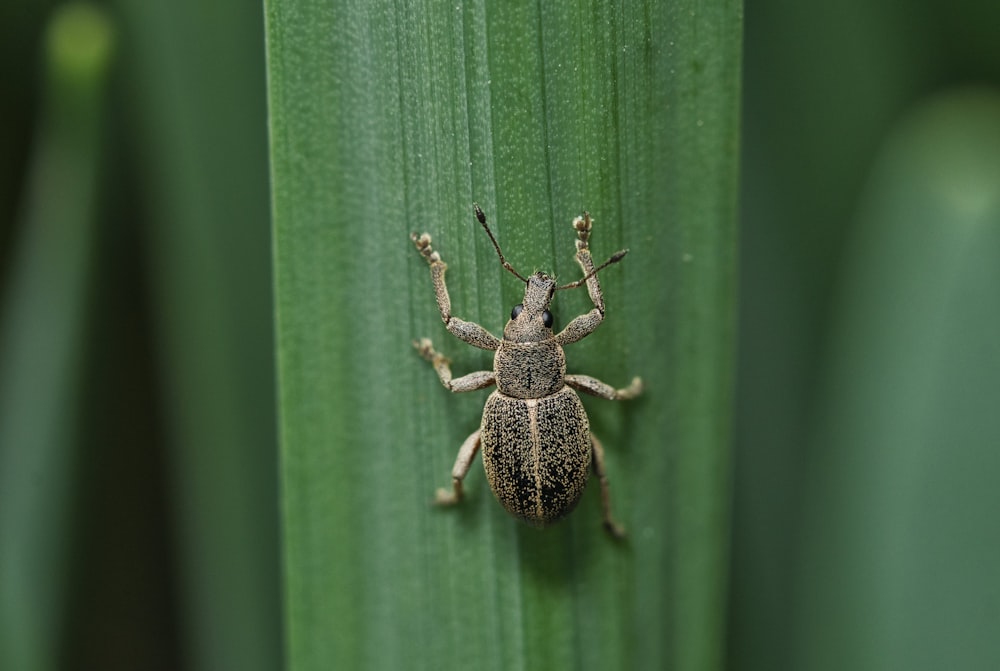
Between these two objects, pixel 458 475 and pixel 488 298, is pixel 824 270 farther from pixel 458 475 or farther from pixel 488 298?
pixel 458 475

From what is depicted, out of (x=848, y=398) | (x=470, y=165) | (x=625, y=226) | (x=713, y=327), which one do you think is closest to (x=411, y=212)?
(x=470, y=165)

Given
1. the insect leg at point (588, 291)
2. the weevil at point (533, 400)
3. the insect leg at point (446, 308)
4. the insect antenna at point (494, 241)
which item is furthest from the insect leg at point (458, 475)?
the insect antenna at point (494, 241)

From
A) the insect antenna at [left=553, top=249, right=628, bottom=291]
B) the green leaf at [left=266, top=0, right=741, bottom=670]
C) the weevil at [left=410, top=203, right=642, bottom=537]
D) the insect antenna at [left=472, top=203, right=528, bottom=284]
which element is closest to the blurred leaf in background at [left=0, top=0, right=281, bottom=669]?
the green leaf at [left=266, top=0, right=741, bottom=670]

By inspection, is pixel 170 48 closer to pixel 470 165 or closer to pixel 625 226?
pixel 470 165

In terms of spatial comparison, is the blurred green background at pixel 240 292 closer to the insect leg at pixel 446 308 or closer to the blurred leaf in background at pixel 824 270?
the blurred leaf in background at pixel 824 270

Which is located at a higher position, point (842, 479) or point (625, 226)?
point (625, 226)

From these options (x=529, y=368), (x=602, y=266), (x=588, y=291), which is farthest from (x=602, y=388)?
(x=602, y=266)
